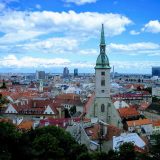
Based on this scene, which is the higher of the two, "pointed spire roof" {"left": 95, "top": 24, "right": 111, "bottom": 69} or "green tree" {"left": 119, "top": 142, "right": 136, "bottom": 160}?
"pointed spire roof" {"left": 95, "top": 24, "right": 111, "bottom": 69}

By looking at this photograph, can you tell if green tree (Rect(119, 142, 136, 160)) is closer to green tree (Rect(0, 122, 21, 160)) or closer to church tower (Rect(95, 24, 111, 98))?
green tree (Rect(0, 122, 21, 160))

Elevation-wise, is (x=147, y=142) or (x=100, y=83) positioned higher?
(x=100, y=83)

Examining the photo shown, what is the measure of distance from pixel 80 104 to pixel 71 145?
57.4m

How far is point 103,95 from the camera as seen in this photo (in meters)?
62.4

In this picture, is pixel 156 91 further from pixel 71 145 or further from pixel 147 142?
pixel 71 145

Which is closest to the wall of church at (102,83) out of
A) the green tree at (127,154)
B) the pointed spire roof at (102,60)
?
the pointed spire roof at (102,60)

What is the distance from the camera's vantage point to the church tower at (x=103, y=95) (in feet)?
204

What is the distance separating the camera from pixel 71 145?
3909cm

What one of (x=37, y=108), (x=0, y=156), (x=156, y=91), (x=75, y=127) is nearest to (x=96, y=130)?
(x=75, y=127)

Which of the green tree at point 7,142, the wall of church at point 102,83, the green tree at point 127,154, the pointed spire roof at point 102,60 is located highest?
the pointed spire roof at point 102,60

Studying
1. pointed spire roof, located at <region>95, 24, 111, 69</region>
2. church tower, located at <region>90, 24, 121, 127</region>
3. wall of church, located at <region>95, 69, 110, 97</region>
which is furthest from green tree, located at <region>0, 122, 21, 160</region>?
pointed spire roof, located at <region>95, 24, 111, 69</region>

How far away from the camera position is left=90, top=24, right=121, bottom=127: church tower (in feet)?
204

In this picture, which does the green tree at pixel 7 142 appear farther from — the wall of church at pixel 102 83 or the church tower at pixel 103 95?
the wall of church at pixel 102 83

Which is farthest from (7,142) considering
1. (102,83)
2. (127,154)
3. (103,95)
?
(102,83)
